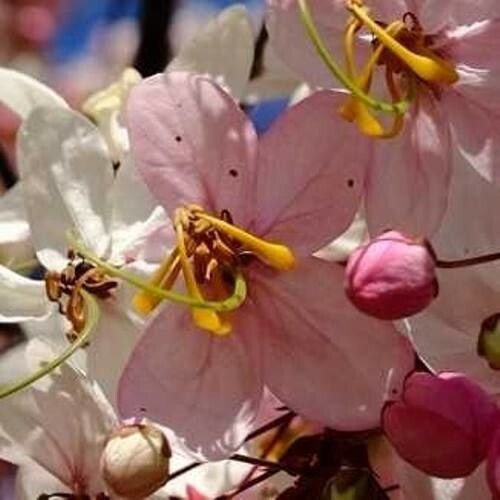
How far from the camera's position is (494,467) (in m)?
0.57

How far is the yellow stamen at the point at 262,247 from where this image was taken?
617 mm

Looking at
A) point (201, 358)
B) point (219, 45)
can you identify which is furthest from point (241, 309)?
point (219, 45)

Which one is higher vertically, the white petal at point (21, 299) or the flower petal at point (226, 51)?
the flower petal at point (226, 51)

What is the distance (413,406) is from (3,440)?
181mm

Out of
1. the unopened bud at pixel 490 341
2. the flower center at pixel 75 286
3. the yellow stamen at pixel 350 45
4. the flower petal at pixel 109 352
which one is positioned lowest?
the flower petal at pixel 109 352

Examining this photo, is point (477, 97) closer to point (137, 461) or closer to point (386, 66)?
point (386, 66)

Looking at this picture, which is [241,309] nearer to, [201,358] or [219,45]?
[201,358]

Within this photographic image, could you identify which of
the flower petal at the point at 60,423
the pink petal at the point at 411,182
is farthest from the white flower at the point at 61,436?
the pink petal at the point at 411,182

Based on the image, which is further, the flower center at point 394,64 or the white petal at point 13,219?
the white petal at point 13,219

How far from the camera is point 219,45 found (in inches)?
28.5

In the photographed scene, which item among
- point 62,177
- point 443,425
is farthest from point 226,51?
point 443,425

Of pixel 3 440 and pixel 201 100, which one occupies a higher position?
pixel 201 100

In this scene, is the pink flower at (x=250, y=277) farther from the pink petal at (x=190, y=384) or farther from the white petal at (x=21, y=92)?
the white petal at (x=21, y=92)

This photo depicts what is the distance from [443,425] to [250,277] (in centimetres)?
9
